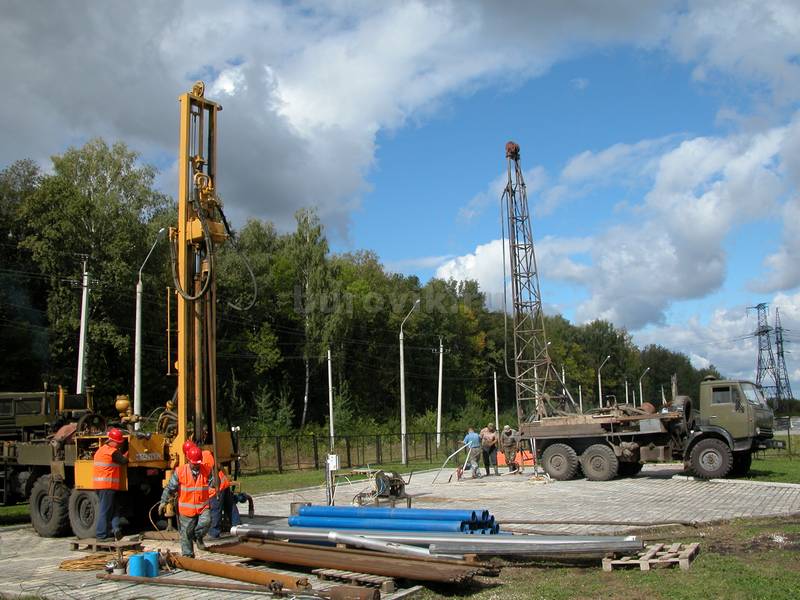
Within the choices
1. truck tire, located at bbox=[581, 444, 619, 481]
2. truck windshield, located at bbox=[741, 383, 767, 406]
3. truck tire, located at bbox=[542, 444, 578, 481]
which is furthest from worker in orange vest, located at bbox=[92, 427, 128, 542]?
truck windshield, located at bbox=[741, 383, 767, 406]

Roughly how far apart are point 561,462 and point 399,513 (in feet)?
39.3

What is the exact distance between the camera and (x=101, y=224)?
144 ft

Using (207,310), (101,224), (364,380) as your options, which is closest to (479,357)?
(364,380)

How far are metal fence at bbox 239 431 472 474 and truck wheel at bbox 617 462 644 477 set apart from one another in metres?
11.2

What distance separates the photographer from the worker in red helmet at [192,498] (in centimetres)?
1006

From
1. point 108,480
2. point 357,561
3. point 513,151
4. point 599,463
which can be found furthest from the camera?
point 513,151

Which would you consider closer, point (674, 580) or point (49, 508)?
point (674, 580)

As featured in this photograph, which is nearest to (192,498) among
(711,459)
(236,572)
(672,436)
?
(236,572)

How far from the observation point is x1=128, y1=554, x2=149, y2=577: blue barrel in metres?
9.32

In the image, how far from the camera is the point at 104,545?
1105cm

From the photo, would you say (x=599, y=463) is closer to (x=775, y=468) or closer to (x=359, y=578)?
(x=775, y=468)

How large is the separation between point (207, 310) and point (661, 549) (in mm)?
7439

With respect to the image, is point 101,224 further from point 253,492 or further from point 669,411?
point 669,411

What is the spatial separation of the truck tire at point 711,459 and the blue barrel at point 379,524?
11867mm
